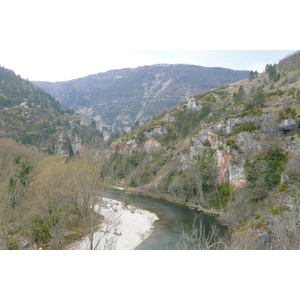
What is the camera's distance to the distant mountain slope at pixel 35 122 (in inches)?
2876

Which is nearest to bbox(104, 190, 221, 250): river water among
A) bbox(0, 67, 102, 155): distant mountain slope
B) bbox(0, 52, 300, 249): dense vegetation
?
bbox(0, 52, 300, 249): dense vegetation

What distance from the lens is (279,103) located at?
124 feet

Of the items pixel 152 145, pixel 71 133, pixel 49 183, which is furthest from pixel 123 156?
pixel 49 183

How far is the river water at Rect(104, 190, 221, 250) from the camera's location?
17812 millimetres

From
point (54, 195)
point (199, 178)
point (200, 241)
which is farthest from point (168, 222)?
point (200, 241)

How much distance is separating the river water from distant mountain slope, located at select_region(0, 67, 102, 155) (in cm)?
4113

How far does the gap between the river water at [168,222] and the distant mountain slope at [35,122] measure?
41.1 m

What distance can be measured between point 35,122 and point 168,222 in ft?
250

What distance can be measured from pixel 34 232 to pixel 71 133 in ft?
258

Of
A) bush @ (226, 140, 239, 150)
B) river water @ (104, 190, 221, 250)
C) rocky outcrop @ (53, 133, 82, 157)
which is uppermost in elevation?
bush @ (226, 140, 239, 150)

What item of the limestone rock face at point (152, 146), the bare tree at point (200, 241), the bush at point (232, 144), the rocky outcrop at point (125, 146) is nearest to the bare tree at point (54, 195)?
the bare tree at point (200, 241)

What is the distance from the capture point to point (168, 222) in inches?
963

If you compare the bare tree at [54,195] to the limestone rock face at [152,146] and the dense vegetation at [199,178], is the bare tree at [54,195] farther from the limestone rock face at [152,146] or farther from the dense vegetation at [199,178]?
the limestone rock face at [152,146]

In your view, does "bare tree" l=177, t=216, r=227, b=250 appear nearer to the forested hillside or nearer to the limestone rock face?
the forested hillside
